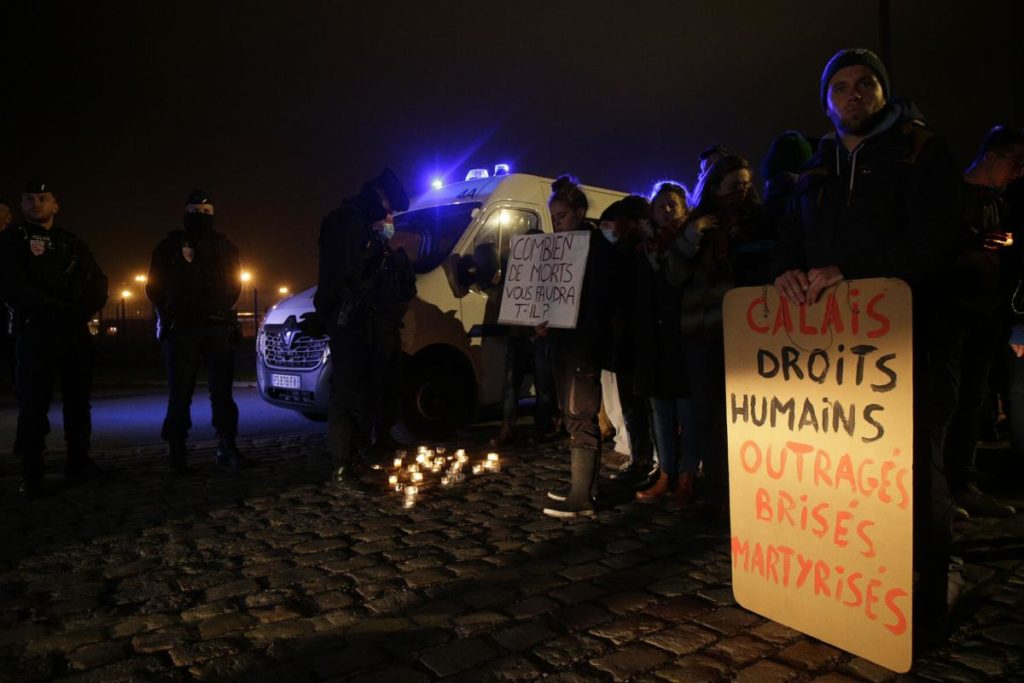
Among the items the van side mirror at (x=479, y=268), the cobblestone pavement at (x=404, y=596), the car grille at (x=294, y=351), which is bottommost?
the cobblestone pavement at (x=404, y=596)

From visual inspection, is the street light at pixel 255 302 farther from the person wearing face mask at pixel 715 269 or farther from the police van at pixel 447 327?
the person wearing face mask at pixel 715 269

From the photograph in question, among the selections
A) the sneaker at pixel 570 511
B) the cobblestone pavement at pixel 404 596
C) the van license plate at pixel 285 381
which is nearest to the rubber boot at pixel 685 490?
the cobblestone pavement at pixel 404 596

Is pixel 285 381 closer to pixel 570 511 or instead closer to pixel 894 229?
pixel 570 511

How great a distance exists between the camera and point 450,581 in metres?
3.41

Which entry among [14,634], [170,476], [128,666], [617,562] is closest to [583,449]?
[617,562]

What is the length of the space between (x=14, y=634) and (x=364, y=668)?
4.95ft

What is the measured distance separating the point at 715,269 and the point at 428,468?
10.0ft

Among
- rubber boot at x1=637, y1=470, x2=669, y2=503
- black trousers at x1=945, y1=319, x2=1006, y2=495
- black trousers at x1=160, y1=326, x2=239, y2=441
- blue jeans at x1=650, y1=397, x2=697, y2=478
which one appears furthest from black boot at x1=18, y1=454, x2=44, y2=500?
black trousers at x1=945, y1=319, x2=1006, y2=495

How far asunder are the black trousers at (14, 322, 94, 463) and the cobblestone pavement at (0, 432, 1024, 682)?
1.66ft

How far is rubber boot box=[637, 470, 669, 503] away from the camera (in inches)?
193

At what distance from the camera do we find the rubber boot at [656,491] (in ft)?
16.1

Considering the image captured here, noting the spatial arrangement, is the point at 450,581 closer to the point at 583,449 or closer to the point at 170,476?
the point at 583,449

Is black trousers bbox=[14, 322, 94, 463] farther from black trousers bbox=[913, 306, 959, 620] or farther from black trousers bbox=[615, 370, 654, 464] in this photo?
black trousers bbox=[913, 306, 959, 620]

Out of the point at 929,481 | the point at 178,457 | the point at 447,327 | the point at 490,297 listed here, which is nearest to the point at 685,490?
the point at 929,481
